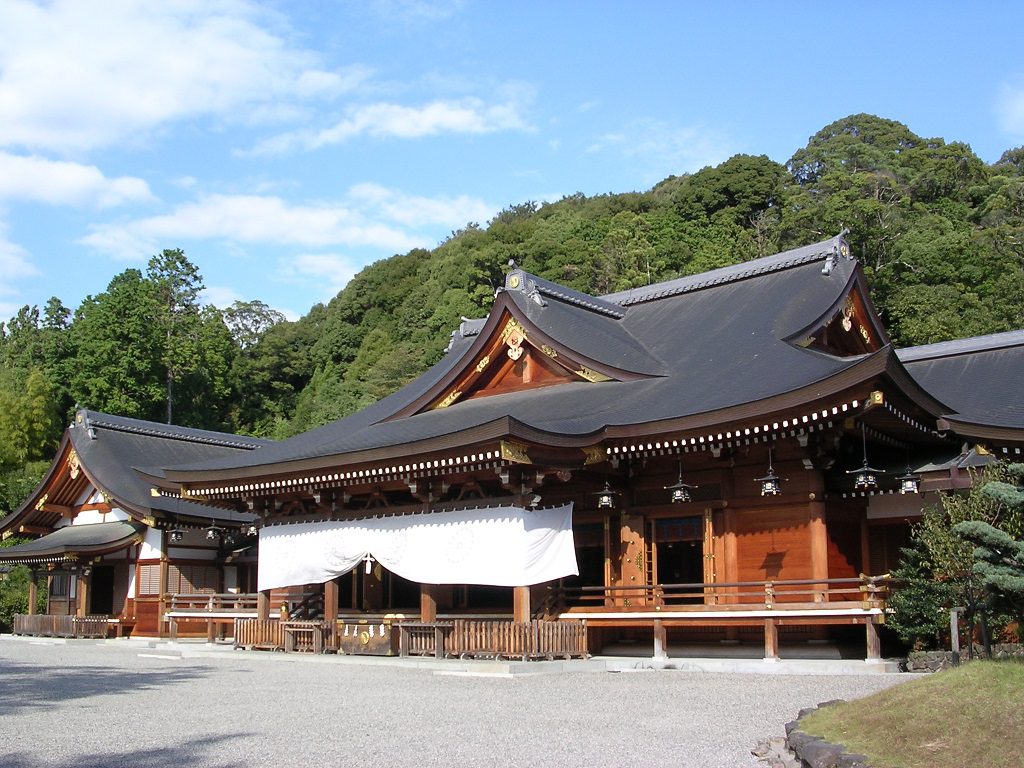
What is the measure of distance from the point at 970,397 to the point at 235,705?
1352 centimetres

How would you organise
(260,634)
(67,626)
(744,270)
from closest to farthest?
1. (260,634)
2. (744,270)
3. (67,626)

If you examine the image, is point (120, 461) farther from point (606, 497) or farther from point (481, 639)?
point (606, 497)

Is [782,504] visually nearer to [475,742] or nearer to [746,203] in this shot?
[475,742]

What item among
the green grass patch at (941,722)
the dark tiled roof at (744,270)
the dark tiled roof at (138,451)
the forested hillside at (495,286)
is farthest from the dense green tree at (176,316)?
the green grass patch at (941,722)

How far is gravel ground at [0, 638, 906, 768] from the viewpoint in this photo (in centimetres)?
808

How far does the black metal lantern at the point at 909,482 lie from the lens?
49.1 feet

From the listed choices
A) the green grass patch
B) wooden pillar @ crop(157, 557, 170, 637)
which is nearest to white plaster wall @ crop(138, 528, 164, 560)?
wooden pillar @ crop(157, 557, 170, 637)

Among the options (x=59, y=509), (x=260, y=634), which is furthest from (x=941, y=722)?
(x=59, y=509)

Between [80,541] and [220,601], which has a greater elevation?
[80,541]

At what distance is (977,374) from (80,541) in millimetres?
22982

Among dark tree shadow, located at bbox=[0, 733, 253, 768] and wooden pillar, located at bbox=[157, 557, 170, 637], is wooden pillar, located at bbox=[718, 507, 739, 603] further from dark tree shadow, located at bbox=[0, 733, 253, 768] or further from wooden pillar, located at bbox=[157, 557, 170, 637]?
wooden pillar, located at bbox=[157, 557, 170, 637]

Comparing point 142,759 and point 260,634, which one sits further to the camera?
point 260,634

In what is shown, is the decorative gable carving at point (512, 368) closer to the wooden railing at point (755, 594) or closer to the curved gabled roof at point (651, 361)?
the curved gabled roof at point (651, 361)

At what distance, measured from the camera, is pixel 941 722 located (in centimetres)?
716
